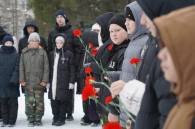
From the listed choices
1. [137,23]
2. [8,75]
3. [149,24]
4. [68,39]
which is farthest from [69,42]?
[149,24]

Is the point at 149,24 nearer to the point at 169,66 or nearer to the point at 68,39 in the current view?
the point at 169,66

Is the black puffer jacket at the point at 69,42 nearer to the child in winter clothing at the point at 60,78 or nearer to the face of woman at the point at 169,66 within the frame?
the child in winter clothing at the point at 60,78

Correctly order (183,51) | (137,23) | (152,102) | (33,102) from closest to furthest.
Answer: (183,51)
(152,102)
(137,23)
(33,102)

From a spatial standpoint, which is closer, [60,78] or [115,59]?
[115,59]

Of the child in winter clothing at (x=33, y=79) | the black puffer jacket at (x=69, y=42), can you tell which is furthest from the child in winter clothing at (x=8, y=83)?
the black puffer jacket at (x=69, y=42)

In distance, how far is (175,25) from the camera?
2.97 ft

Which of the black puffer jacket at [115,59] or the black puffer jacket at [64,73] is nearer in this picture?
the black puffer jacket at [115,59]

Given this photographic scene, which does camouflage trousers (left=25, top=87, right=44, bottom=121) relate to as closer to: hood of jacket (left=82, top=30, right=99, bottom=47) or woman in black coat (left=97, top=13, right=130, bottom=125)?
hood of jacket (left=82, top=30, right=99, bottom=47)

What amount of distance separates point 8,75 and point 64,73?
1066 mm

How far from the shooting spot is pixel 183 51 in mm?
879

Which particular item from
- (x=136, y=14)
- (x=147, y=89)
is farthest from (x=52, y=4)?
(x=147, y=89)

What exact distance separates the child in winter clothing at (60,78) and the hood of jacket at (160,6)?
14.1ft

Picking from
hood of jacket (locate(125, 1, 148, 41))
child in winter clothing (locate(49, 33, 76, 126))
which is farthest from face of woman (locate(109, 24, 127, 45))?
child in winter clothing (locate(49, 33, 76, 126))

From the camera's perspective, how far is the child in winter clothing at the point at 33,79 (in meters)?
5.59
